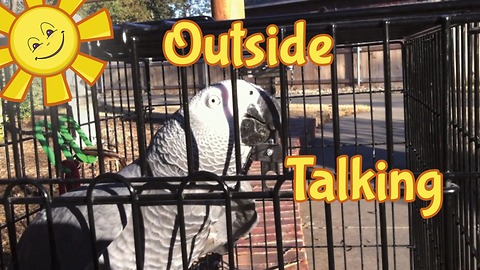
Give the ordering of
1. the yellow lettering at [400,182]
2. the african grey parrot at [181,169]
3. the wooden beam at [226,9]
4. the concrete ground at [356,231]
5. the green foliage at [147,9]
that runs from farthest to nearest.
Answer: the green foliage at [147,9], the concrete ground at [356,231], the wooden beam at [226,9], the african grey parrot at [181,169], the yellow lettering at [400,182]

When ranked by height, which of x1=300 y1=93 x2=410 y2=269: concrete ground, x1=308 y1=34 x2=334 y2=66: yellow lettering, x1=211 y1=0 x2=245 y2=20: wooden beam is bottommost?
x1=300 y1=93 x2=410 y2=269: concrete ground

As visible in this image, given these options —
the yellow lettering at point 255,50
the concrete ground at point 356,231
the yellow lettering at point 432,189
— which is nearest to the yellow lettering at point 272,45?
the yellow lettering at point 255,50

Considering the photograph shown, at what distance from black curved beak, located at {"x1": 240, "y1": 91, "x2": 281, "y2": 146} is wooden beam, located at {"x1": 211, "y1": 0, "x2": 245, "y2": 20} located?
Result: 56cm

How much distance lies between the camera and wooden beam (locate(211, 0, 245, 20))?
1681 millimetres

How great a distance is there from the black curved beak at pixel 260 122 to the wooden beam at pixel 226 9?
1.84ft

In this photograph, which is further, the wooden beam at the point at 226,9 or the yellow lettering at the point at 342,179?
the wooden beam at the point at 226,9

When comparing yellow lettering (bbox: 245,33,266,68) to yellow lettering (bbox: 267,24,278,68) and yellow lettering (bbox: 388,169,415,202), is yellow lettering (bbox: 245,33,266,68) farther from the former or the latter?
yellow lettering (bbox: 388,169,415,202)

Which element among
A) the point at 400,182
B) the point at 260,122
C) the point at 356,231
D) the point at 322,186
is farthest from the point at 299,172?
the point at 356,231

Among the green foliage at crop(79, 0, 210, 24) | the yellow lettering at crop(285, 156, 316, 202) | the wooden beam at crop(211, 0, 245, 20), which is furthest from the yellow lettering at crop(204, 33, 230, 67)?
the green foliage at crop(79, 0, 210, 24)

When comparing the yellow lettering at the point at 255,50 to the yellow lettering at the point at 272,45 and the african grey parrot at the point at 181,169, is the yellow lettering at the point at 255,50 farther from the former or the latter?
the african grey parrot at the point at 181,169

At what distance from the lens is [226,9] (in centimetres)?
168

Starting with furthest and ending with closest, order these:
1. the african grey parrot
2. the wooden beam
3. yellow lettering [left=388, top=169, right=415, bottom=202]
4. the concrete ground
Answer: the concrete ground → the wooden beam → the african grey parrot → yellow lettering [left=388, top=169, right=415, bottom=202]

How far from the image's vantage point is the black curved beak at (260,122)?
1.21 meters

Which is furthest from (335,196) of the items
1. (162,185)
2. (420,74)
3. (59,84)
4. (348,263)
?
(348,263)
